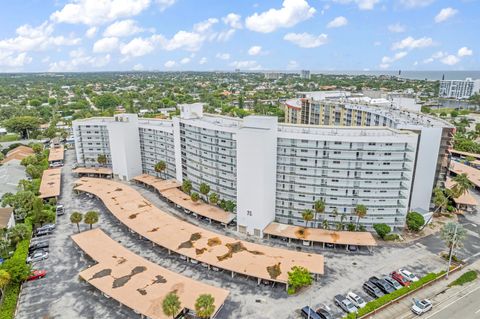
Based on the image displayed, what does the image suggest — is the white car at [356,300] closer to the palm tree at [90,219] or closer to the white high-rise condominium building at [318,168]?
the white high-rise condominium building at [318,168]

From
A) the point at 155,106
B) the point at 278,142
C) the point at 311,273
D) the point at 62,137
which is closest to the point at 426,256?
the point at 311,273

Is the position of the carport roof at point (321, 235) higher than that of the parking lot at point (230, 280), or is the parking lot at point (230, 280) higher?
the carport roof at point (321, 235)

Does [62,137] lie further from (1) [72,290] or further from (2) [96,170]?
(1) [72,290]

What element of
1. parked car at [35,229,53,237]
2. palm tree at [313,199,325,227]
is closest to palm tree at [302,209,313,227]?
palm tree at [313,199,325,227]

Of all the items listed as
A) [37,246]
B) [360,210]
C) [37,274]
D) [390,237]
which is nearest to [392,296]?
[360,210]

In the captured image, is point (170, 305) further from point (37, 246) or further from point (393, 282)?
point (37, 246)

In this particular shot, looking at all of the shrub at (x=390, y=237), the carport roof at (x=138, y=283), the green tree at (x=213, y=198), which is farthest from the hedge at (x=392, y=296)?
the green tree at (x=213, y=198)
